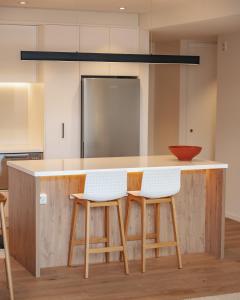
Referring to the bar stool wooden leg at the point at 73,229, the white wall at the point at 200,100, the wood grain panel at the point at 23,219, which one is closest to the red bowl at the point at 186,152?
the bar stool wooden leg at the point at 73,229

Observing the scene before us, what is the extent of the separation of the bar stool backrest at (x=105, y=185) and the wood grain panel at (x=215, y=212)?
112cm

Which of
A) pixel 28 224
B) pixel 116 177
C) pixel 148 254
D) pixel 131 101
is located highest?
pixel 131 101

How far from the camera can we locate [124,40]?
812cm

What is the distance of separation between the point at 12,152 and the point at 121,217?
2433mm

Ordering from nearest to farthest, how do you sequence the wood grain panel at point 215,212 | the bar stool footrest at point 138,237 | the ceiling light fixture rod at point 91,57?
the bar stool footrest at point 138,237
the wood grain panel at point 215,212
the ceiling light fixture rod at point 91,57

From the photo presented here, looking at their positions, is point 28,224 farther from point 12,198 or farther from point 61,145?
point 61,145

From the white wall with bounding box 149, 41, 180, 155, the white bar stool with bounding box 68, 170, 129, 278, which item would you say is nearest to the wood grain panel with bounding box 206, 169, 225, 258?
the white bar stool with bounding box 68, 170, 129, 278

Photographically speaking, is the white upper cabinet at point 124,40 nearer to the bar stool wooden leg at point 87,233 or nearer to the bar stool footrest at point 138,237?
the bar stool footrest at point 138,237

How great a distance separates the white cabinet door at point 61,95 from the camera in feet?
25.5

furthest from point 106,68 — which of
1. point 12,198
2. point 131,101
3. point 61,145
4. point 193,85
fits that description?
point 12,198

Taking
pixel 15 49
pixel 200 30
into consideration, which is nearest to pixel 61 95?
pixel 15 49

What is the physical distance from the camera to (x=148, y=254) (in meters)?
6.28

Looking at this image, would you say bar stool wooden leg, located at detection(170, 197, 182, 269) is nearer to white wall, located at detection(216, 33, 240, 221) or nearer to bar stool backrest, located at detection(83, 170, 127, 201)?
bar stool backrest, located at detection(83, 170, 127, 201)

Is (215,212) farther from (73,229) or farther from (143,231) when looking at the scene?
(73,229)
